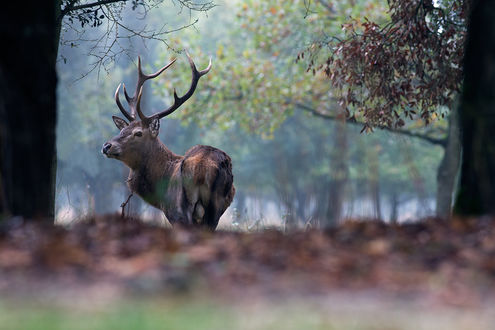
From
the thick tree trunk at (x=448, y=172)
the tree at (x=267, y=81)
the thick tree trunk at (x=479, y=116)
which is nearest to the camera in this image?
the thick tree trunk at (x=479, y=116)

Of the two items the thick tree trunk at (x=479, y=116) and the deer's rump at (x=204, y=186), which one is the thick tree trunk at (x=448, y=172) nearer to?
the deer's rump at (x=204, y=186)

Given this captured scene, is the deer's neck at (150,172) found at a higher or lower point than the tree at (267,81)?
lower

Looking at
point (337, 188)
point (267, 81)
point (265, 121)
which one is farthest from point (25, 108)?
point (265, 121)

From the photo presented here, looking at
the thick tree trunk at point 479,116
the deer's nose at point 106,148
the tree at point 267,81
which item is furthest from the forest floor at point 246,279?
the tree at point 267,81

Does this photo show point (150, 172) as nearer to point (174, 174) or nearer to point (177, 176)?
point (174, 174)

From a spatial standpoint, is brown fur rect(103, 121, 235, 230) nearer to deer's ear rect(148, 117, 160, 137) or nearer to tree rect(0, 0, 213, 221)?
deer's ear rect(148, 117, 160, 137)

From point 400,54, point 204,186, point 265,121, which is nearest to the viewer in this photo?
point 204,186

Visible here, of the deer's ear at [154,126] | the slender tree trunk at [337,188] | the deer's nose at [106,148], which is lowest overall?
the slender tree trunk at [337,188]

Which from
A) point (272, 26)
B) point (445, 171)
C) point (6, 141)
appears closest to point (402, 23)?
point (6, 141)

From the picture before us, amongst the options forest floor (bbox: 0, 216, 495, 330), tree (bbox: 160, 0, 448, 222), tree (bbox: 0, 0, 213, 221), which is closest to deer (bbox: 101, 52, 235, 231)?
tree (bbox: 0, 0, 213, 221)

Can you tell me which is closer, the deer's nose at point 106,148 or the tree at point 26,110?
the tree at point 26,110

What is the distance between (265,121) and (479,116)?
721 inches

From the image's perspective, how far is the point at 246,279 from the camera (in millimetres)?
4246

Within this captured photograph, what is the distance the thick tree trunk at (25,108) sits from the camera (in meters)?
5.68
